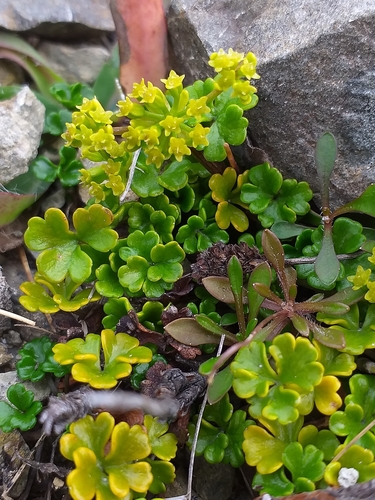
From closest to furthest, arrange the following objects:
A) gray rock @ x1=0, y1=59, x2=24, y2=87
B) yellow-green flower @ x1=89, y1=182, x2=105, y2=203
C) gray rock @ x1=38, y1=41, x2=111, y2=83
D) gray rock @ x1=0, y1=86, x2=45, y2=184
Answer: yellow-green flower @ x1=89, y1=182, x2=105, y2=203 < gray rock @ x1=0, y1=86, x2=45, y2=184 < gray rock @ x1=0, y1=59, x2=24, y2=87 < gray rock @ x1=38, y1=41, x2=111, y2=83

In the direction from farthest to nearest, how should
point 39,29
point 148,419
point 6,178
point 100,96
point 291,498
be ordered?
point 39,29, point 100,96, point 6,178, point 148,419, point 291,498

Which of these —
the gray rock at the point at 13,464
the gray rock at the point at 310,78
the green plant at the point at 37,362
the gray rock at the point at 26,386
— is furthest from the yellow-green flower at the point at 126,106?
the gray rock at the point at 13,464

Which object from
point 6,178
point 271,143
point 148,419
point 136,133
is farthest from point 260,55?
point 148,419

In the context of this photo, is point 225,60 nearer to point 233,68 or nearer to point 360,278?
point 233,68

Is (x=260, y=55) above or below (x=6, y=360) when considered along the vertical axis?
above

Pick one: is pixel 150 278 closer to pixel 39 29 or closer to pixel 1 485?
pixel 1 485

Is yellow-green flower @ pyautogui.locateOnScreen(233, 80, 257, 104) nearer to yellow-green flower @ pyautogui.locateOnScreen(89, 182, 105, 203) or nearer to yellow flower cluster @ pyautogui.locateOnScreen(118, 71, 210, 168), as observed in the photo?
yellow flower cluster @ pyautogui.locateOnScreen(118, 71, 210, 168)

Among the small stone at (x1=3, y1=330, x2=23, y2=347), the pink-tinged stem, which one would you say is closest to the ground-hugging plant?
the small stone at (x1=3, y1=330, x2=23, y2=347)
